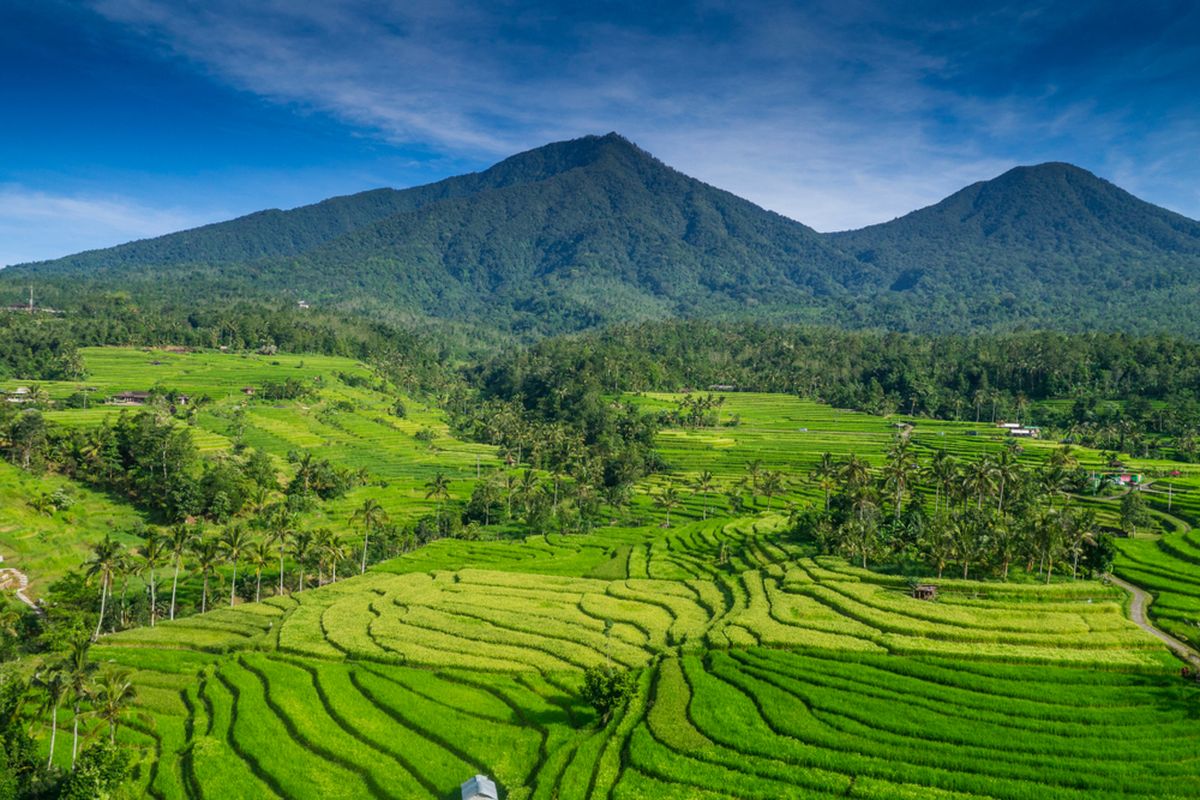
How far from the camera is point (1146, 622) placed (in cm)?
5834

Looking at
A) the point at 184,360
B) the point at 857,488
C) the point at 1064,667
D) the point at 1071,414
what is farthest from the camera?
the point at 184,360

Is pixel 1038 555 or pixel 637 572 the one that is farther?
pixel 637 572

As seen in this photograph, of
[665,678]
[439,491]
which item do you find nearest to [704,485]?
[439,491]

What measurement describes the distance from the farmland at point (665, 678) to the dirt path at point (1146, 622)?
96cm

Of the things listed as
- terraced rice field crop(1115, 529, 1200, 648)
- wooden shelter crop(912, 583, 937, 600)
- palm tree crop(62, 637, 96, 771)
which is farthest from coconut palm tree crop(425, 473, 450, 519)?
terraced rice field crop(1115, 529, 1200, 648)

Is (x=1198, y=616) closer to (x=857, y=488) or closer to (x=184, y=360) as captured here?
(x=857, y=488)

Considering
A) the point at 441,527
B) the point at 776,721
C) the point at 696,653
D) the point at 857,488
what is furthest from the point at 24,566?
the point at 857,488

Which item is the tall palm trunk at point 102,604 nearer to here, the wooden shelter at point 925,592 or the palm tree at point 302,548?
the palm tree at point 302,548

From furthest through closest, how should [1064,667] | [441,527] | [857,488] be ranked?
[441,527] → [857,488] → [1064,667]

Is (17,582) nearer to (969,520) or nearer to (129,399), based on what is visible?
(129,399)

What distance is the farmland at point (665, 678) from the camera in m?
40.4

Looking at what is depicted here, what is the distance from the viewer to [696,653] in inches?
2218

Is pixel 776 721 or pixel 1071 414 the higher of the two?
pixel 1071 414

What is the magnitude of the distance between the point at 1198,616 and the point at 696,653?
3928 centimetres
